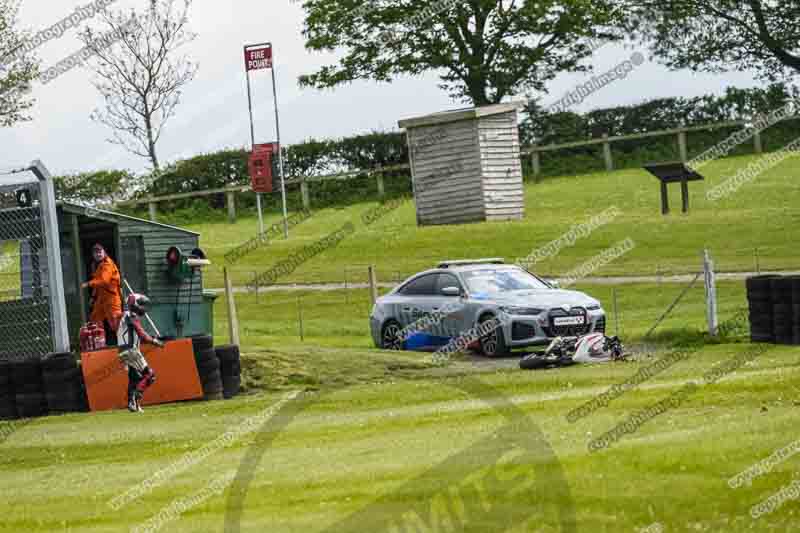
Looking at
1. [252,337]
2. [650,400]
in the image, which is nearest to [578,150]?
[252,337]

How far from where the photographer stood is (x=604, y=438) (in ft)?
36.3

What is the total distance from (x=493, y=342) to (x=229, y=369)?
15.6ft

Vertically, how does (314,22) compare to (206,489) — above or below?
above

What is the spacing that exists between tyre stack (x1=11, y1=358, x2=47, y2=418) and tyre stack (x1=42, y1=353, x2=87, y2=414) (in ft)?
0.23

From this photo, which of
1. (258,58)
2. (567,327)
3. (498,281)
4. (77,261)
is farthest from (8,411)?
(258,58)

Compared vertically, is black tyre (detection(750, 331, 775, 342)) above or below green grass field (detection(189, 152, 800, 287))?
below

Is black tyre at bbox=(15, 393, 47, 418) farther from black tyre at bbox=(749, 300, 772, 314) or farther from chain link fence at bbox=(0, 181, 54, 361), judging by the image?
black tyre at bbox=(749, 300, 772, 314)

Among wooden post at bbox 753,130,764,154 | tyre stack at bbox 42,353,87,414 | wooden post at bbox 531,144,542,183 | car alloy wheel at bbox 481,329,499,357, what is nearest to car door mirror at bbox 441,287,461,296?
car alloy wheel at bbox 481,329,499,357

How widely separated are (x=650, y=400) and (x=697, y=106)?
3903 cm

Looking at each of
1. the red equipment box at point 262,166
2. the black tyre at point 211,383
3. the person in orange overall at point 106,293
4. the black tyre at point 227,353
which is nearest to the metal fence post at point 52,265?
the black tyre at point 211,383

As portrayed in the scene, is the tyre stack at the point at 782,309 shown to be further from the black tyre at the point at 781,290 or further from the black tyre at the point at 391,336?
the black tyre at the point at 391,336

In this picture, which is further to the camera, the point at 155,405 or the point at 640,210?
the point at 640,210

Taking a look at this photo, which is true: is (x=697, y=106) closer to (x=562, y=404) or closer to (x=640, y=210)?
(x=640, y=210)

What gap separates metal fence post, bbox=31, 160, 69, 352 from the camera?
18609mm
